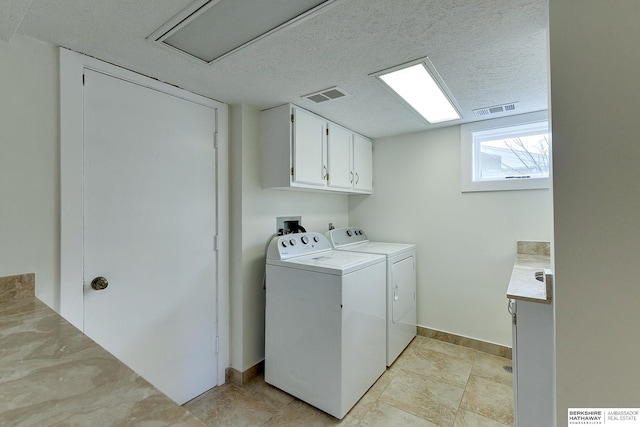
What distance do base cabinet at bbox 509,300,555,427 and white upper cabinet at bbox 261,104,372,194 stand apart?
163cm

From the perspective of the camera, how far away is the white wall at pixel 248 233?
2211 mm

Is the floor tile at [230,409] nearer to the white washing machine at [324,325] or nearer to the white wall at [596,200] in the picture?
the white washing machine at [324,325]

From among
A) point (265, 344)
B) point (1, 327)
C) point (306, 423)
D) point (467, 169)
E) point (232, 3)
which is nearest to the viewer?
point (1, 327)

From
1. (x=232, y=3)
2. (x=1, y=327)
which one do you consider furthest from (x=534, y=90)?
(x=1, y=327)

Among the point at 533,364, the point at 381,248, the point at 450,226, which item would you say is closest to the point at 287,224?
the point at 381,248

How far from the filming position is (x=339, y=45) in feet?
4.70

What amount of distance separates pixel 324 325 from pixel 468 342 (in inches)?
67.7

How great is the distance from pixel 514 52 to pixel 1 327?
2574mm

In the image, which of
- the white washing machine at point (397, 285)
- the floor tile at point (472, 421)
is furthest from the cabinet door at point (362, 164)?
the floor tile at point (472, 421)

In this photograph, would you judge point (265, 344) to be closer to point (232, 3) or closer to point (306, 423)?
point (306, 423)

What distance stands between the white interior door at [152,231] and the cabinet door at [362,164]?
4.76 feet

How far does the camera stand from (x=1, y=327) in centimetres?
101

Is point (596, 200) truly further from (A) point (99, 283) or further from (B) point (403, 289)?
(A) point (99, 283)

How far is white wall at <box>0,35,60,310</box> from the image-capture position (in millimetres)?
1302
